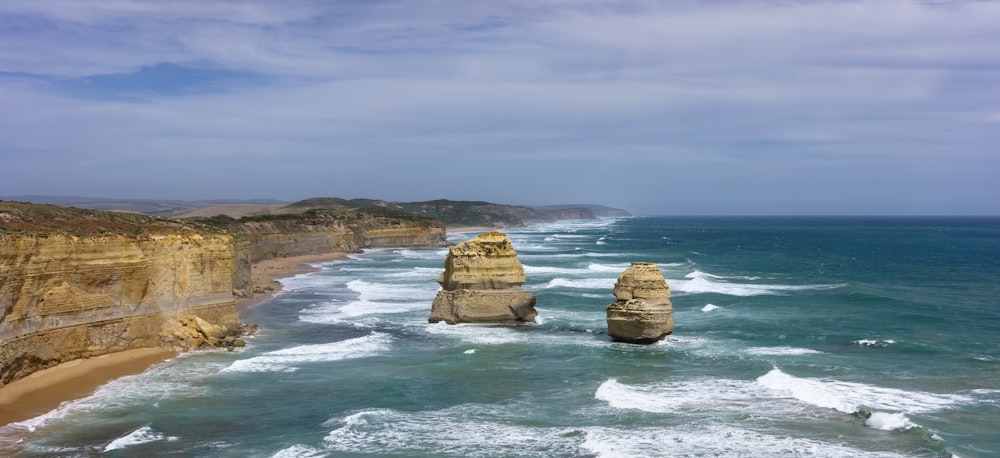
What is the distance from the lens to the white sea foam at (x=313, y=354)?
25875mm

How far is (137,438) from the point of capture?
1834 cm

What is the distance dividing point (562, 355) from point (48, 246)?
15.8m

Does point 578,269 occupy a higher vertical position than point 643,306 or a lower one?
lower

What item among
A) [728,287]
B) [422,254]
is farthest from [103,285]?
[422,254]

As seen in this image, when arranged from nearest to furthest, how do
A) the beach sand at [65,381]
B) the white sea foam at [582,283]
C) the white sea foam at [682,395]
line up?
1. the beach sand at [65,381]
2. the white sea foam at [682,395]
3. the white sea foam at [582,283]

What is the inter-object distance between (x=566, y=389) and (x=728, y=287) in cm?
2947

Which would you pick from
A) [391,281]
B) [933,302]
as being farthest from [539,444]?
[391,281]

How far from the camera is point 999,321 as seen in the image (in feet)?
118

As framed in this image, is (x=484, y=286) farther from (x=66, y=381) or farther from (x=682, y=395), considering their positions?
(x=66, y=381)

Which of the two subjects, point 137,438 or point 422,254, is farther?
point 422,254

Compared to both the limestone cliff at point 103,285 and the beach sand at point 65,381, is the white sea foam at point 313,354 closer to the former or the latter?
the limestone cliff at point 103,285

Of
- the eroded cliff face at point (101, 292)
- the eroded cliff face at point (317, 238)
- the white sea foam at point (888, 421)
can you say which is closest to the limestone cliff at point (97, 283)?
the eroded cliff face at point (101, 292)

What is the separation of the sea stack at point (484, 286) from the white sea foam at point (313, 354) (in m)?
3.01

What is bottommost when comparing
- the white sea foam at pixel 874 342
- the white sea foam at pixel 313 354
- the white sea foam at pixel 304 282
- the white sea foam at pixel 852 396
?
the white sea foam at pixel 304 282
